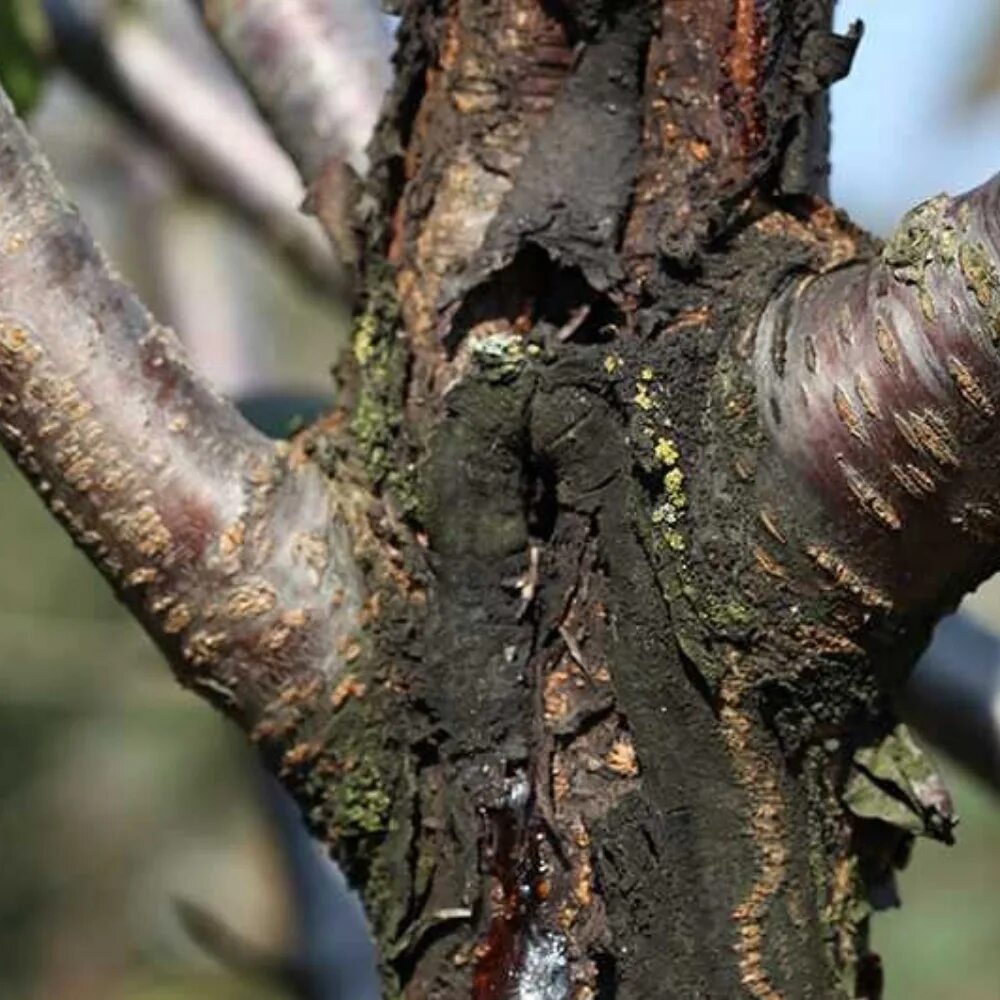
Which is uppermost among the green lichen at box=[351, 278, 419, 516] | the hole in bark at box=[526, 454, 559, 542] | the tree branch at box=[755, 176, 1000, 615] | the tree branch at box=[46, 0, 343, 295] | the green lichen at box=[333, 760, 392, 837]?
the tree branch at box=[46, 0, 343, 295]

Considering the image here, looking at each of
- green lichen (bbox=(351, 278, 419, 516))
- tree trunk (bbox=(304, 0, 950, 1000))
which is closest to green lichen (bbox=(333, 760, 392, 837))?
tree trunk (bbox=(304, 0, 950, 1000))

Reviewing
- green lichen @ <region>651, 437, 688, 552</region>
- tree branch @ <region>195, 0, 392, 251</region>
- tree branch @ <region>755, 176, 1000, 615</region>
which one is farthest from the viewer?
tree branch @ <region>195, 0, 392, 251</region>

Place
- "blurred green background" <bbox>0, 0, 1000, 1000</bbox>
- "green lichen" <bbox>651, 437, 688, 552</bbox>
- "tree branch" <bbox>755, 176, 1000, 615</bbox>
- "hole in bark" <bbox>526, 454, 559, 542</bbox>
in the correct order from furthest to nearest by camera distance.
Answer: "blurred green background" <bbox>0, 0, 1000, 1000</bbox>, "hole in bark" <bbox>526, 454, 559, 542</bbox>, "green lichen" <bbox>651, 437, 688, 552</bbox>, "tree branch" <bbox>755, 176, 1000, 615</bbox>

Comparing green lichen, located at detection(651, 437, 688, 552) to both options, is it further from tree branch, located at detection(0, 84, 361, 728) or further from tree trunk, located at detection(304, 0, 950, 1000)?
tree branch, located at detection(0, 84, 361, 728)

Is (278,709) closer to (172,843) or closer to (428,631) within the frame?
(428,631)

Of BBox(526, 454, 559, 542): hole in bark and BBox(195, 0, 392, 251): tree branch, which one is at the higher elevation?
BBox(195, 0, 392, 251): tree branch

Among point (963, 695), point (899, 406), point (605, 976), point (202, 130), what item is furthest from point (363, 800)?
point (202, 130)

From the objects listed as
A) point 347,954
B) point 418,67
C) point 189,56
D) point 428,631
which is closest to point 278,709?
point 428,631

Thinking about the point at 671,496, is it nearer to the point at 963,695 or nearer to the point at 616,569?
the point at 616,569
